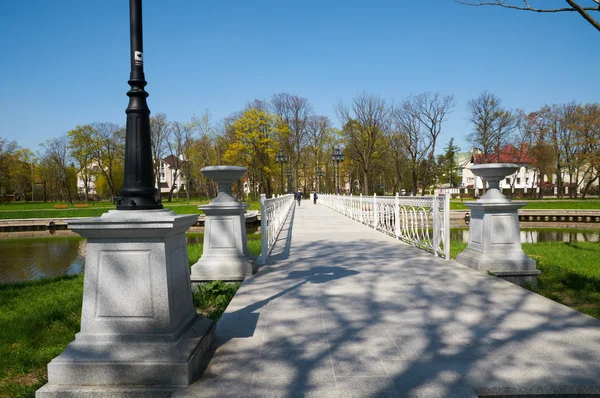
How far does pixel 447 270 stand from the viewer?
6508mm

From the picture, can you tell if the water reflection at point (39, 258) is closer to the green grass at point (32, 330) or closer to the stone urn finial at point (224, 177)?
the green grass at point (32, 330)

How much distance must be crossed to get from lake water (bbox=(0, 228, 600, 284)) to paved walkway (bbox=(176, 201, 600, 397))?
33.8 feet

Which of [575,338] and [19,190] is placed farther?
[19,190]

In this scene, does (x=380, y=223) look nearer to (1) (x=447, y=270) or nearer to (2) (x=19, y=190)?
(1) (x=447, y=270)

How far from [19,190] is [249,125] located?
5755 centimetres

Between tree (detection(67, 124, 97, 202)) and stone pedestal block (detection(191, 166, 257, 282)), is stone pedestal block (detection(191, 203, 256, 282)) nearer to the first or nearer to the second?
stone pedestal block (detection(191, 166, 257, 282))

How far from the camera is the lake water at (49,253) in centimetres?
1321

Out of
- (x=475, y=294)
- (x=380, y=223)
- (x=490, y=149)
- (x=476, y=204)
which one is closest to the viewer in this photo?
(x=475, y=294)

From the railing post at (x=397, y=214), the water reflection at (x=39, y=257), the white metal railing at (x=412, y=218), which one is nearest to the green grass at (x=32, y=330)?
the water reflection at (x=39, y=257)

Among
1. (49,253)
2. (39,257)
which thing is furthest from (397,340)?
(49,253)

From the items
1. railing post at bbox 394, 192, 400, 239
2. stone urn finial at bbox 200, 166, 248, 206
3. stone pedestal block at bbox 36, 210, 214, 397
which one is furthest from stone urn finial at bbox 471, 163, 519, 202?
stone pedestal block at bbox 36, 210, 214, 397

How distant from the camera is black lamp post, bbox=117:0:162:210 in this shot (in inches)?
118

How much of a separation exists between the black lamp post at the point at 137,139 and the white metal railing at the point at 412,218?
5.39 m

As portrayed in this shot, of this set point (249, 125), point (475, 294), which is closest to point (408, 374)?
point (475, 294)
